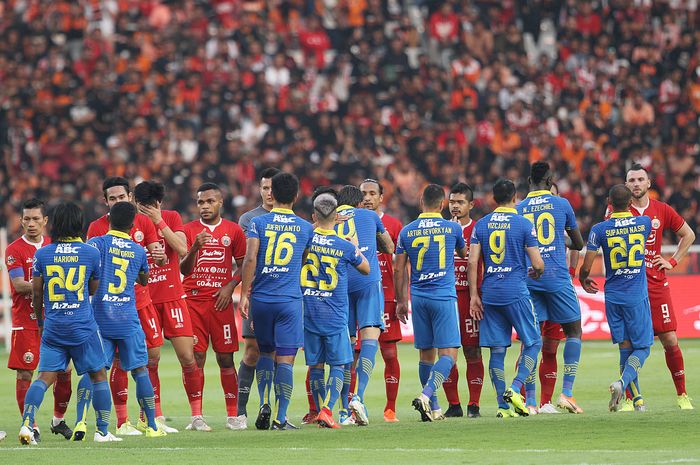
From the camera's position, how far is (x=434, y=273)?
522 inches

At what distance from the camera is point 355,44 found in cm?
2998

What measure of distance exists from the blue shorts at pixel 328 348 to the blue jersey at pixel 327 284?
62 mm

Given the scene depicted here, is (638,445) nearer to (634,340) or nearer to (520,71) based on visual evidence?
(634,340)

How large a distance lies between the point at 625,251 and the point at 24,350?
232 inches

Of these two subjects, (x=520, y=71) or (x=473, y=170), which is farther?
(x=520, y=71)

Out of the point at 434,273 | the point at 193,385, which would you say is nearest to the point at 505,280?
the point at 434,273

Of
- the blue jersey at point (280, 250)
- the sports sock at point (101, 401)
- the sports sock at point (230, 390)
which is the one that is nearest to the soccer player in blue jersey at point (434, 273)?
the blue jersey at point (280, 250)

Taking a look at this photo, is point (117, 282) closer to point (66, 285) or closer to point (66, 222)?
point (66, 285)

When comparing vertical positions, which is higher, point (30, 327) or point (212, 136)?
point (212, 136)

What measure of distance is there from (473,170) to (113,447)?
16.5 m

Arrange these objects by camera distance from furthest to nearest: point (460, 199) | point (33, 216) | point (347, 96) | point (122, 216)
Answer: point (347, 96), point (460, 199), point (33, 216), point (122, 216)

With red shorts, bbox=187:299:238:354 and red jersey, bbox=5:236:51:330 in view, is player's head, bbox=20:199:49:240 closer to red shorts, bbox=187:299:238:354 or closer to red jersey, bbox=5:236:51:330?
red jersey, bbox=5:236:51:330

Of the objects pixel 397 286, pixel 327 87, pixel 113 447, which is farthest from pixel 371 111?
pixel 113 447

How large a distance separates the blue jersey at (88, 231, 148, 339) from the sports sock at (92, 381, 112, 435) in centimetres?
50
